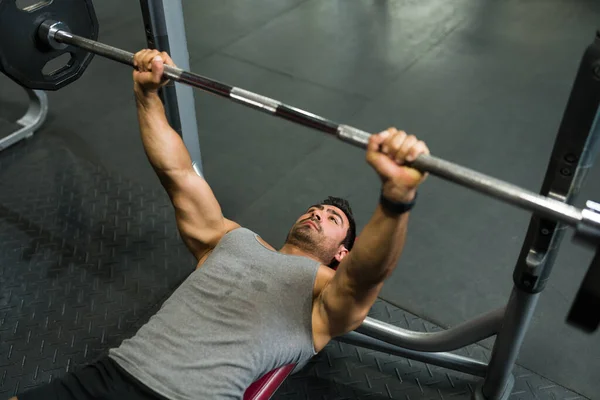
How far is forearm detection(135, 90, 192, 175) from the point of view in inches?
69.5

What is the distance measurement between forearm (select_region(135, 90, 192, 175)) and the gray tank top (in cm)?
35

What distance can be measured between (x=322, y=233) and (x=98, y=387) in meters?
0.75

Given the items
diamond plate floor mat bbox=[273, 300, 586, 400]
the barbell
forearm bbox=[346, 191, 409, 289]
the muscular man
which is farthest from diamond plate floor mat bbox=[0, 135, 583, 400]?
forearm bbox=[346, 191, 409, 289]

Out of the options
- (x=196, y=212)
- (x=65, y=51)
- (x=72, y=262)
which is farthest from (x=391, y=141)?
(x=72, y=262)

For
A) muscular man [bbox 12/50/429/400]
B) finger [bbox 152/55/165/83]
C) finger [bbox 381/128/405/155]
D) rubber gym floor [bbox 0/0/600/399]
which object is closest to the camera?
finger [bbox 381/128/405/155]

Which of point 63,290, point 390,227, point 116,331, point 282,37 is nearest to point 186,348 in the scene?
point 390,227

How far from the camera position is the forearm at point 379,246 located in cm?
122

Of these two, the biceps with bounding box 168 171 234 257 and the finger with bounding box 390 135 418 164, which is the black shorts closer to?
the biceps with bounding box 168 171 234 257

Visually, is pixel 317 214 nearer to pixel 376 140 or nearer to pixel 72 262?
pixel 376 140

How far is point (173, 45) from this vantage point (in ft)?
6.72

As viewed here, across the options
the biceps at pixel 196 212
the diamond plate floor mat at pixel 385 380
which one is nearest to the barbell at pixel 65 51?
the biceps at pixel 196 212

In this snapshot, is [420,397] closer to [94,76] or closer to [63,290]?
[63,290]

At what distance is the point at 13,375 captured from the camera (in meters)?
2.04

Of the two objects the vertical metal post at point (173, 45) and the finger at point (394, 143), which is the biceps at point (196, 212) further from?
the finger at point (394, 143)
